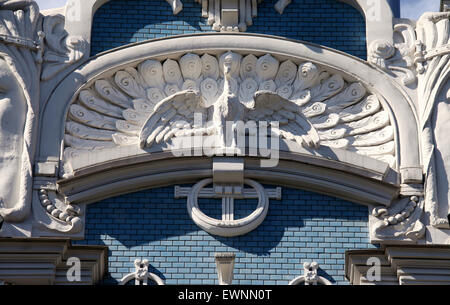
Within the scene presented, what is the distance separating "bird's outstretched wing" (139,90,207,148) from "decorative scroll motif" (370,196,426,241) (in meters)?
2.31

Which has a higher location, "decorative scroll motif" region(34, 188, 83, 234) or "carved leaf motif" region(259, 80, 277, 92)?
"carved leaf motif" region(259, 80, 277, 92)

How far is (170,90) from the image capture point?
18.1 metres

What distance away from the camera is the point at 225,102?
17672mm

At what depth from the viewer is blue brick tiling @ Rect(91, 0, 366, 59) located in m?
18.4

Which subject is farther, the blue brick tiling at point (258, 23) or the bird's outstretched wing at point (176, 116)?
the blue brick tiling at point (258, 23)

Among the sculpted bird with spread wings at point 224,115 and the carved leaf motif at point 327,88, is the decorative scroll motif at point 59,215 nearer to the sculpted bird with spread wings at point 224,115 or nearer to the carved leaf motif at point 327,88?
the sculpted bird with spread wings at point 224,115

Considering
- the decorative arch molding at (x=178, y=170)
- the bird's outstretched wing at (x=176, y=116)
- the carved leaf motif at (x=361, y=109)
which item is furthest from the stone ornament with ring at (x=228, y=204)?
the carved leaf motif at (x=361, y=109)

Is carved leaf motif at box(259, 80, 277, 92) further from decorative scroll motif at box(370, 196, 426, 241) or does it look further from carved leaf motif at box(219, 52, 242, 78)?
decorative scroll motif at box(370, 196, 426, 241)

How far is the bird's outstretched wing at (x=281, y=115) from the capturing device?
58.3 feet

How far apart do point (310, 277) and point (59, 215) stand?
9.30ft

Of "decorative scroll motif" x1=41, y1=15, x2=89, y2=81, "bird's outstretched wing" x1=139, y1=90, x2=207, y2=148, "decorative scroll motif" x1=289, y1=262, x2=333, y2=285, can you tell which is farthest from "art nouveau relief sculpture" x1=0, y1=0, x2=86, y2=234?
"decorative scroll motif" x1=289, y1=262, x2=333, y2=285
